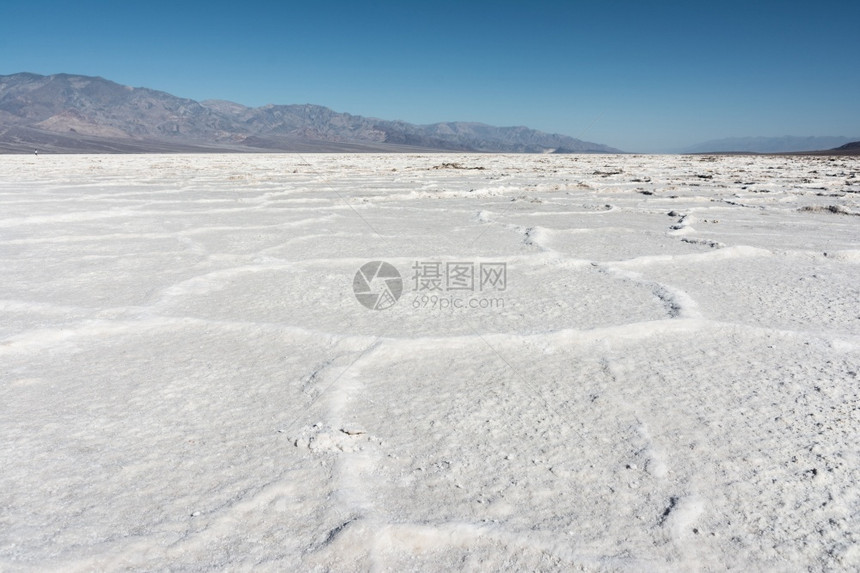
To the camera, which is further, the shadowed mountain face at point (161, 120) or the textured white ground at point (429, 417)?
the shadowed mountain face at point (161, 120)

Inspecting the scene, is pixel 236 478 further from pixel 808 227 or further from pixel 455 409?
pixel 808 227

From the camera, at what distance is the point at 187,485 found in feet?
3.20

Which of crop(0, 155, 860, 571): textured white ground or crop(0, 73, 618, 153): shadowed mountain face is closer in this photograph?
crop(0, 155, 860, 571): textured white ground

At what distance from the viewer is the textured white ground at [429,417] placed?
85cm

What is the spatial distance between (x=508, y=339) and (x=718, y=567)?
90cm

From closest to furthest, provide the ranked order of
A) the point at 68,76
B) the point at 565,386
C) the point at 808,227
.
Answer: the point at 565,386 < the point at 808,227 < the point at 68,76

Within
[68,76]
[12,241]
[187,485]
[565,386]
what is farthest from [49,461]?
[68,76]

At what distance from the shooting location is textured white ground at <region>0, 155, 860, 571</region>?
0.85m

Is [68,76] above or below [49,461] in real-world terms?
above

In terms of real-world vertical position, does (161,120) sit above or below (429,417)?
above

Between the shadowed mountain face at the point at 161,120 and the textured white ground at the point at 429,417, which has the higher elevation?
the shadowed mountain face at the point at 161,120

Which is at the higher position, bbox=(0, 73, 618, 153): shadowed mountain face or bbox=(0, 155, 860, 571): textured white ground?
bbox=(0, 73, 618, 153): shadowed mountain face

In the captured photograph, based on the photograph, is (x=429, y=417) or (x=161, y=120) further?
(x=161, y=120)

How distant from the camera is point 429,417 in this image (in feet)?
4.01
